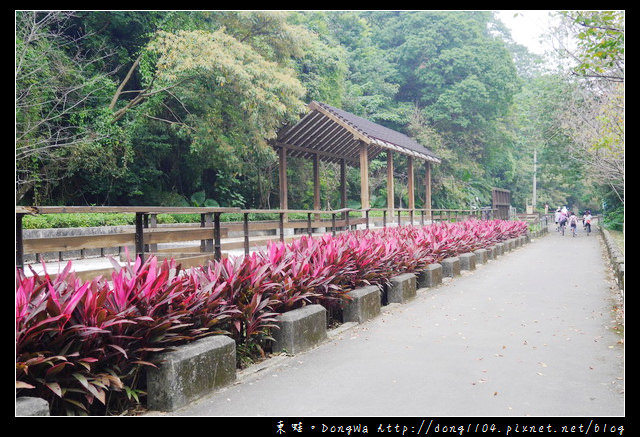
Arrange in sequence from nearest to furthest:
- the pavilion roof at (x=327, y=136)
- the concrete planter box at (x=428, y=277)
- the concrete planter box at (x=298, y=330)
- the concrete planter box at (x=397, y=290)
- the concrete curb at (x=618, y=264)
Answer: the concrete planter box at (x=298, y=330) < the concrete planter box at (x=397, y=290) < the concrete curb at (x=618, y=264) < the concrete planter box at (x=428, y=277) < the pavilion roof at (x=327, y=136)

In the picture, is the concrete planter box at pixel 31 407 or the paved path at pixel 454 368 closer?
the concrete planter box at pixel 31 407

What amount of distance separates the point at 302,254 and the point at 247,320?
6.27 feet

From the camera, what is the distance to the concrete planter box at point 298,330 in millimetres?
5395

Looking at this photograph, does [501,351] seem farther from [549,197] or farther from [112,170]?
[549,197]

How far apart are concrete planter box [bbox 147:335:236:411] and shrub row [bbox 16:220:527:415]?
0.10 m

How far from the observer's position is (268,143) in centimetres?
1955

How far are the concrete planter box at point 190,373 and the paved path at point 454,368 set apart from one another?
0.33 feet

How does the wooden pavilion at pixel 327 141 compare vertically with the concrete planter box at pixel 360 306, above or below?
above

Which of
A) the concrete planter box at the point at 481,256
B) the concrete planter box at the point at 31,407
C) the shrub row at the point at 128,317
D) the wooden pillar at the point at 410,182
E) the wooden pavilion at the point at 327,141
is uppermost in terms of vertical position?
the wooden pavilion at the point at 327,141

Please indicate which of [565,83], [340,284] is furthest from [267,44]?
[565,83]

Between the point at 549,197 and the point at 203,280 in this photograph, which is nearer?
the point at 203,280

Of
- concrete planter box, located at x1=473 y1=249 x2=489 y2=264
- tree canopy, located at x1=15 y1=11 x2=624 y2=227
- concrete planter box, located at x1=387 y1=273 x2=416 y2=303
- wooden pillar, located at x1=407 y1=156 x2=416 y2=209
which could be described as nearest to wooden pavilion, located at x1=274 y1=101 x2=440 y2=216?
tree canopy, located at x1=15 y1=11 x2=624 y2=227

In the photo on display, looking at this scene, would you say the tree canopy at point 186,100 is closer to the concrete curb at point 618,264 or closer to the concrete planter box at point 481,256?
the concrete curb at point 618,264

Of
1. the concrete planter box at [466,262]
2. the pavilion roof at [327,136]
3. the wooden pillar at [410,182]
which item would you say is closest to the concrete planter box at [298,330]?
the concrete planter box at [466,262]
